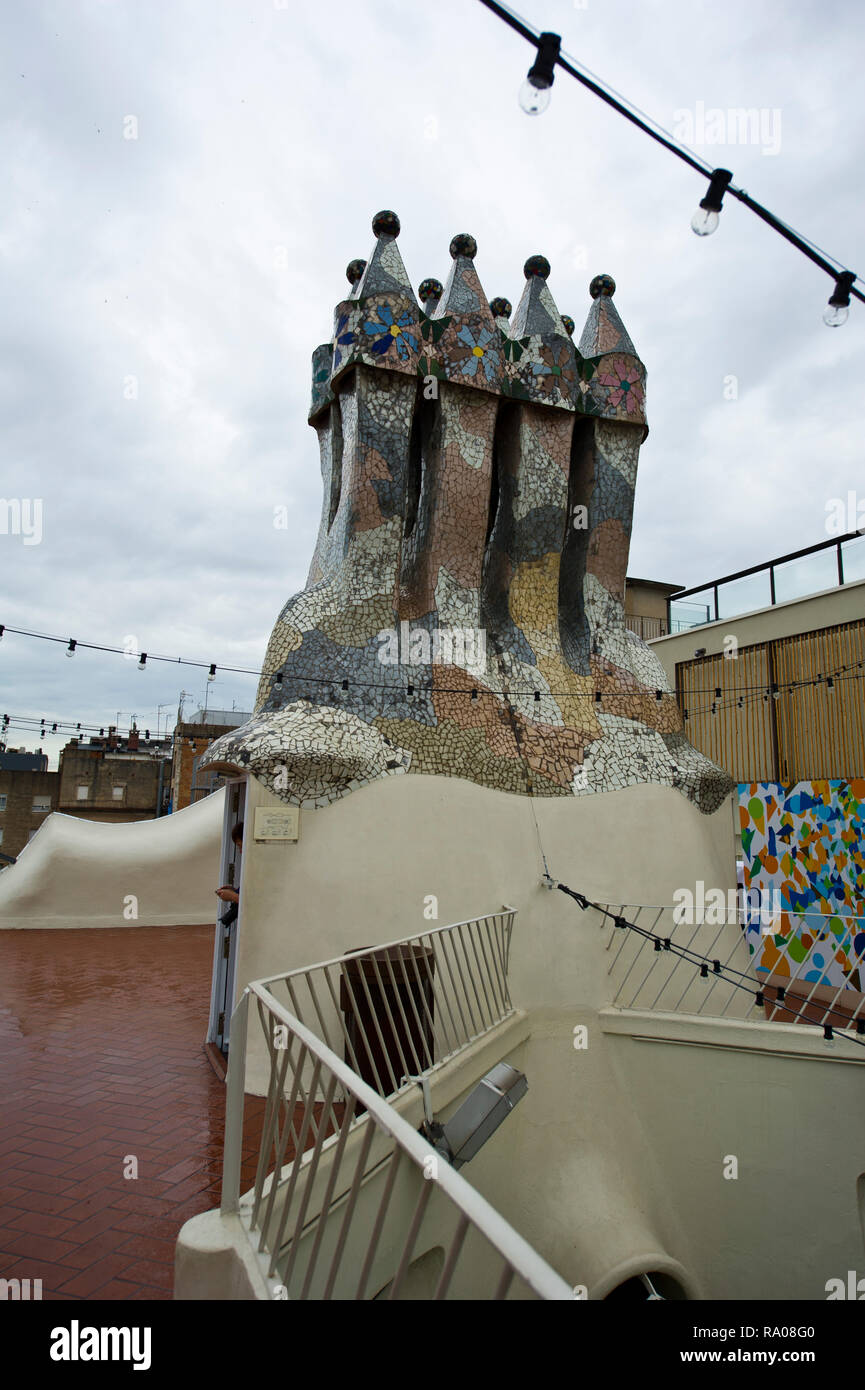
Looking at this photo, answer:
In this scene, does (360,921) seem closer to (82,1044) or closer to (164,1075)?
(164,1075)

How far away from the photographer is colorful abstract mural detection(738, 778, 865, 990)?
9914mm

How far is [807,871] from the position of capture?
10.6 m

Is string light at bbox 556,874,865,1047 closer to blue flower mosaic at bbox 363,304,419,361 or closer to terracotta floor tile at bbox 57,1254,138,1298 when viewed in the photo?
terracotta floor tile at bbox 57,1254,138,1298

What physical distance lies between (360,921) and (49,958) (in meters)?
5.28

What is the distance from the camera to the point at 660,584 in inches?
839

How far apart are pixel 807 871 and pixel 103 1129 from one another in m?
9.16

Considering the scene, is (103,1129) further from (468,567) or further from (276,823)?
(468,567)

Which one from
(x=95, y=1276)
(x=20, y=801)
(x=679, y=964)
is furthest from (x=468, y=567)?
(x=20, y=801)

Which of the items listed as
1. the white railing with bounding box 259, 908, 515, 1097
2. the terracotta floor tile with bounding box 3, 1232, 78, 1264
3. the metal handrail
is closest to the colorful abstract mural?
the white railing with bounding box 259, 908, 515, 1097

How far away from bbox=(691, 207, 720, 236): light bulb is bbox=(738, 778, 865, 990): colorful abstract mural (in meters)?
8.13

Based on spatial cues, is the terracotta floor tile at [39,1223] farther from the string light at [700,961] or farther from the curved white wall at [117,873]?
the curved white wall at [117,873]

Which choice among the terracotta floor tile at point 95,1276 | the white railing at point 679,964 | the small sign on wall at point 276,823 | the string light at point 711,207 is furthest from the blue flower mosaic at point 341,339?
the terracotta floor tile at point 95,1276
